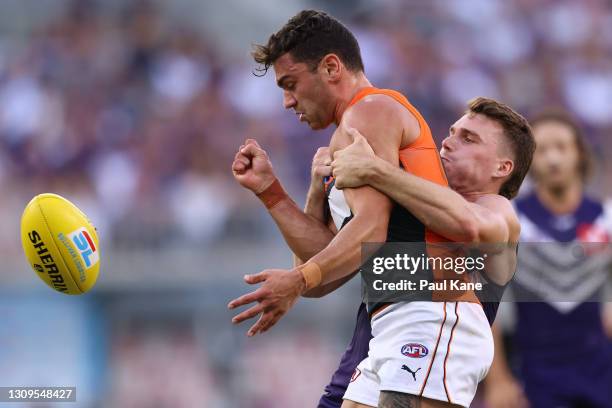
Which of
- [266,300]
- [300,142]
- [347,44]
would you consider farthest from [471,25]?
[266,300]

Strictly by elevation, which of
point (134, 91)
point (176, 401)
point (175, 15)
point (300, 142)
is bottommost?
point (176, 401)

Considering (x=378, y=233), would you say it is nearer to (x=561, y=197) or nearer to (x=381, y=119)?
(x=381, y=119)

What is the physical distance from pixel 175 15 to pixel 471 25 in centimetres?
382

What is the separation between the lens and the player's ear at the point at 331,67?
16.6 feet

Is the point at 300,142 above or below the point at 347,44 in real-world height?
above

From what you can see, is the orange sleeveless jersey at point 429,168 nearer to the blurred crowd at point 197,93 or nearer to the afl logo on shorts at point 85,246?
the afl logo on shorts at point 85,246

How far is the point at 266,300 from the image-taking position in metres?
4.27

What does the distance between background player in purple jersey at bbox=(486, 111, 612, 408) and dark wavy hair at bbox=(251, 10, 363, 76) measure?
273 centimetres

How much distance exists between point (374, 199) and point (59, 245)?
6.08 ft

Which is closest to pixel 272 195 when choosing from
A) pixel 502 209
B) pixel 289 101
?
pixel 289 101

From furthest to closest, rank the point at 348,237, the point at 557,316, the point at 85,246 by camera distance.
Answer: the point at 557,316 < the point at 85,246 < the point at 348,237

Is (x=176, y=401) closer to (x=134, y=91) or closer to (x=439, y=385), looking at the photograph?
(x=134, y=91)

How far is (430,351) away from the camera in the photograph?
Answer: 15.1 ft

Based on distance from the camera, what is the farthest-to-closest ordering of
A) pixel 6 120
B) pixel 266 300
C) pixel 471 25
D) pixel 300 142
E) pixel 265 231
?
1. pixel 471 25
2. pixel 6 120
3. pixel 300 142
4. pixel 265 231
5. pixel 266 300
